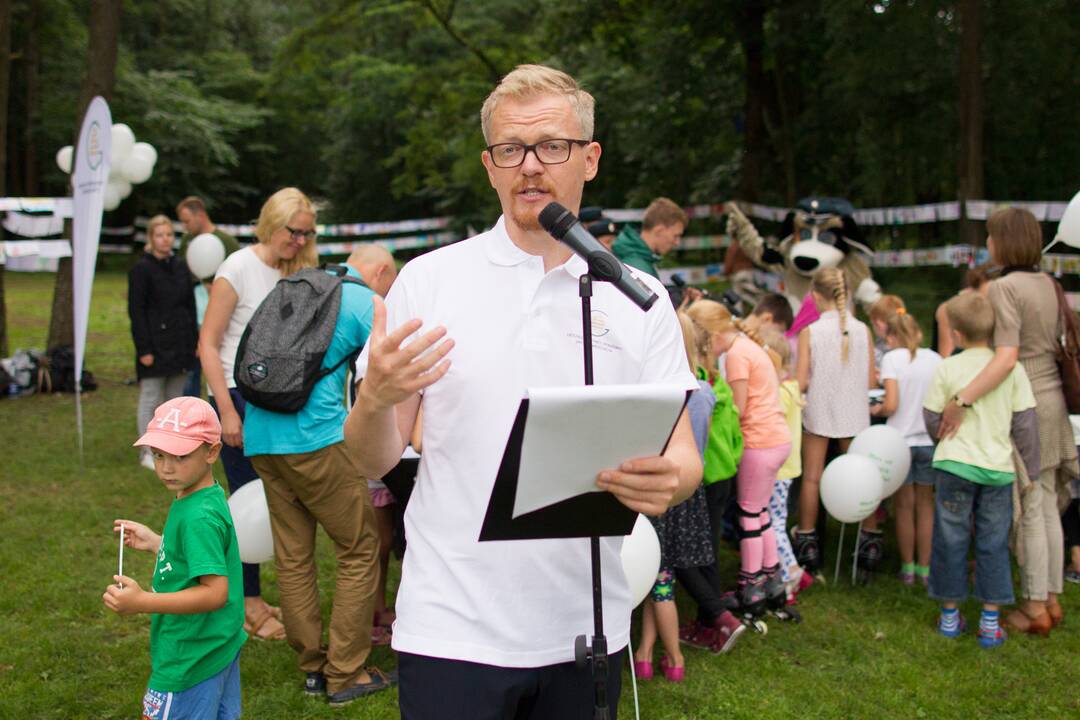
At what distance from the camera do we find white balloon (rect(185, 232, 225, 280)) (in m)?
7.96

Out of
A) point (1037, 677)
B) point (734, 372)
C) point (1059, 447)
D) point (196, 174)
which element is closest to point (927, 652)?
point (1037, 677)

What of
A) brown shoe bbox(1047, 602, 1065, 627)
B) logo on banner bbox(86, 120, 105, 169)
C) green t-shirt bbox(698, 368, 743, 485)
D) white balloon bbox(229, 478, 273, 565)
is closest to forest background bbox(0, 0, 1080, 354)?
logo on banner bbox(86, 120, 105, 169)

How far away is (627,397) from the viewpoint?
5.32ft

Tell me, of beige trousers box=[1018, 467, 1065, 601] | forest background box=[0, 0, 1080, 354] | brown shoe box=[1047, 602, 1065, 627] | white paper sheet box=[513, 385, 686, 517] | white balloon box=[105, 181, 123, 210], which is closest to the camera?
white paper sheet box=[513, 385, 686, 517]

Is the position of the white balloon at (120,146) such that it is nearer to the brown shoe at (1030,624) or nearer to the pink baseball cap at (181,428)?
the pink baseball cap at (181,428)

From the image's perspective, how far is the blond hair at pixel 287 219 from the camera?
14.4ft

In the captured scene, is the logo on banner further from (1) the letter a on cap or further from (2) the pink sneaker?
(2) the pink sneaker

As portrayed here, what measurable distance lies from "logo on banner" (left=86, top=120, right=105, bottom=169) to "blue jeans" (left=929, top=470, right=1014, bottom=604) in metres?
6.24

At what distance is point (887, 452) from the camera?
5.43m

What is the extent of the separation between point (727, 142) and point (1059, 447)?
47.5ft

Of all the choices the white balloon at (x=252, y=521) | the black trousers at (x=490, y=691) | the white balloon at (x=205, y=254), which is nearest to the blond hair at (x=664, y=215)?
the white balloon at (x=252, y=521)

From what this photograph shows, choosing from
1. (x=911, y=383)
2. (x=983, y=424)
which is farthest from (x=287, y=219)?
(x=911, y=383)

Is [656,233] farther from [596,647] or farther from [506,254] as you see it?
[596,647]

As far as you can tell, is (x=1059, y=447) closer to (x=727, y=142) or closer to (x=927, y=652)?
(x=927, y=652)
